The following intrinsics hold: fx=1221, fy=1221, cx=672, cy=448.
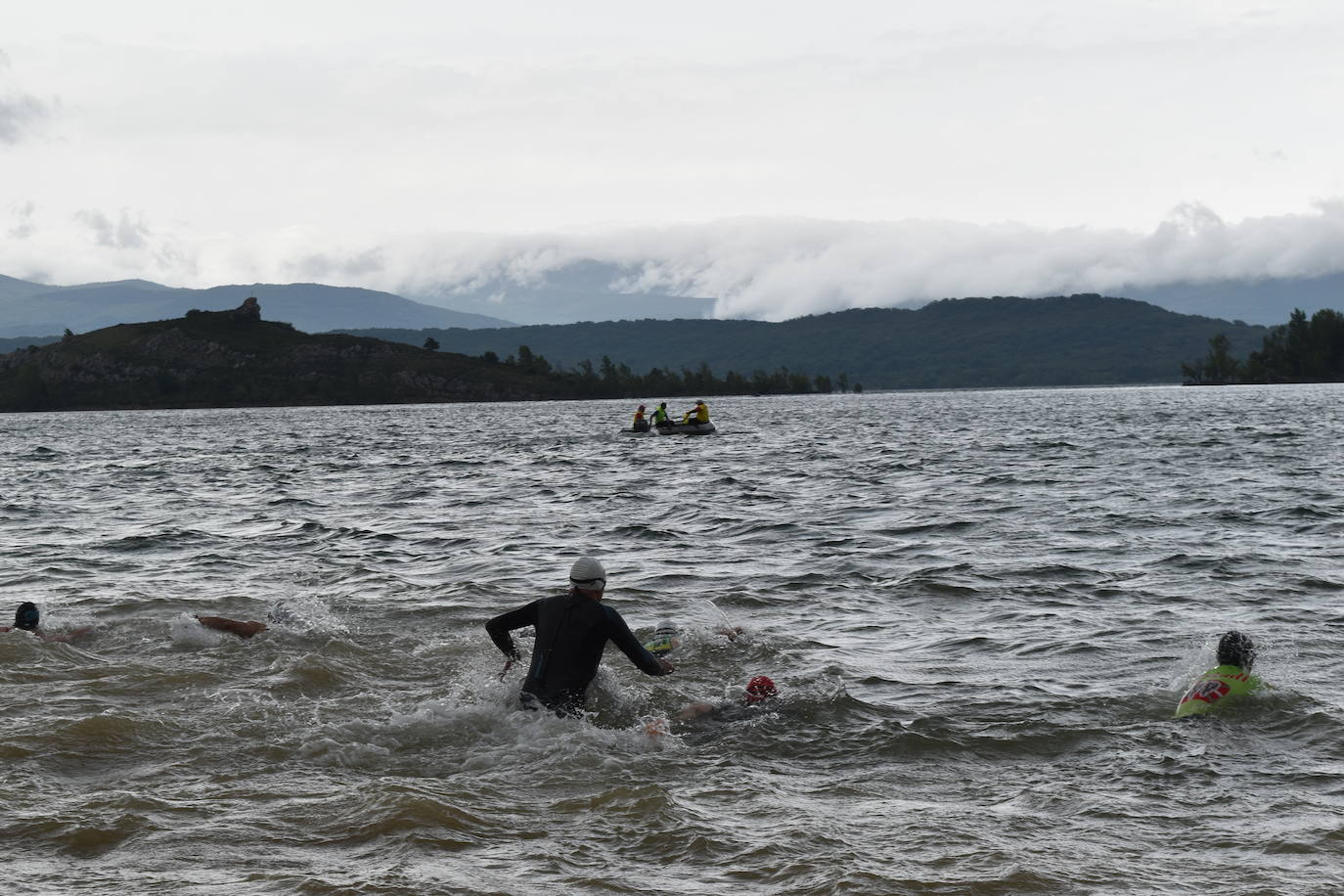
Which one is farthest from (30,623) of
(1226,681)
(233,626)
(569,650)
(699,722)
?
(1226,681)

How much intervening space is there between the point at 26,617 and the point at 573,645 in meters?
7.87

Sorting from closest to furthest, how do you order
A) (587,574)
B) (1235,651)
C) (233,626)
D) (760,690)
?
(587,574) < (1235,651) < (760,690) < (233,626)

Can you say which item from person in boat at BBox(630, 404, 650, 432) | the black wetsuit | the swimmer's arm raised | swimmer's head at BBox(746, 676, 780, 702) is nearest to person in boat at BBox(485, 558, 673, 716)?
the black wetsuit

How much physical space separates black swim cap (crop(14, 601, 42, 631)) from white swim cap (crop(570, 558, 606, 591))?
26.0ft

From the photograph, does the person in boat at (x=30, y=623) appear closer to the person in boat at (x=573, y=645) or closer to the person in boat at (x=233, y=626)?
the person in boat at (x=233, y=626)

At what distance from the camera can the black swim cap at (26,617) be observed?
14.9 metres

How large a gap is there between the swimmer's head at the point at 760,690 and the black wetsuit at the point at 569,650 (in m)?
1.00

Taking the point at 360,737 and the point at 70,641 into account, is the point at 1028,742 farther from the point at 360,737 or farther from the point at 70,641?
the point at 70,641

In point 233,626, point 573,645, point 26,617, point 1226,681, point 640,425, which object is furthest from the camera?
point 640,425

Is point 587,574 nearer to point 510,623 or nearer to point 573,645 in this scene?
point 573,645

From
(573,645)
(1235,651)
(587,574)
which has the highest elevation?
(587,574)

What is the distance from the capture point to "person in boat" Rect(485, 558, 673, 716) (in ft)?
36.7

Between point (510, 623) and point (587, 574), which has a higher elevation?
point (587, 574)

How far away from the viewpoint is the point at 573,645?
37.1 ft
